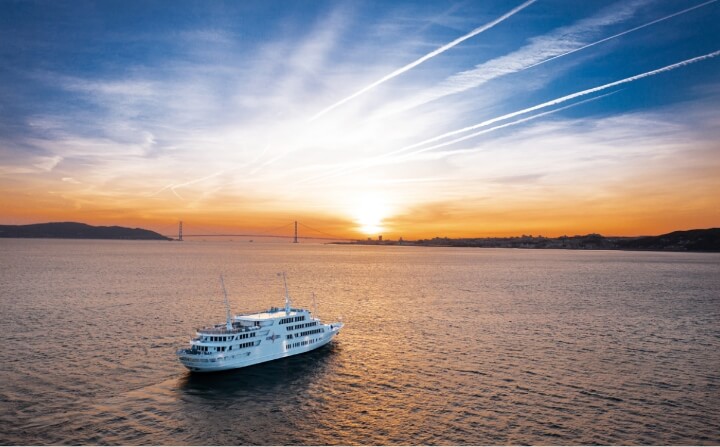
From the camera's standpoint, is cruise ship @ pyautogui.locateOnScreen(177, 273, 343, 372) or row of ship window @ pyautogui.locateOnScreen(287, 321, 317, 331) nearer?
cruise ship @ pyautogui.locateOnScreen(177, 273, 343, 372)

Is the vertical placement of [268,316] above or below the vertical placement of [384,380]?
above

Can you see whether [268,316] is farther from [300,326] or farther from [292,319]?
[300,326]

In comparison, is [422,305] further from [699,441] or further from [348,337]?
[699,441]

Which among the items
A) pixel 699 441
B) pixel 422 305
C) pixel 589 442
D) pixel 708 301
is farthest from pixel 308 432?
pixel 708 301

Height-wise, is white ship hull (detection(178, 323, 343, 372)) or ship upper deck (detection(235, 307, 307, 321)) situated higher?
ship upper deck (detection(235, 307, 307, 321))

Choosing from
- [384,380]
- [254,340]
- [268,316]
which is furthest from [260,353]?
[384,380]

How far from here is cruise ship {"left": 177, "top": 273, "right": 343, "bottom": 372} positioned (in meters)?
58.8

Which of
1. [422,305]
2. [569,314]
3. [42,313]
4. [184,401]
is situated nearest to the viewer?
[184,401]

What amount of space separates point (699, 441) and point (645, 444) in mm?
5049

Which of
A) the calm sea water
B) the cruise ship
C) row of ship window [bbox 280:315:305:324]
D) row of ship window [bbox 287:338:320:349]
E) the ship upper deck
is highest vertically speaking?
the ship upper deck

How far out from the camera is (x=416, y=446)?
39656mm

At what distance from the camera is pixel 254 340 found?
6369cm

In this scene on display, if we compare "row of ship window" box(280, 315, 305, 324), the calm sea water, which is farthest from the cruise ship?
the calm sea water

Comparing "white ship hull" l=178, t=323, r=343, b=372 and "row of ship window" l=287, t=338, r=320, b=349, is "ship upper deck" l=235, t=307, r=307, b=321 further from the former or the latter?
"row of ship window" l=287, t=338, r=320, b=349
